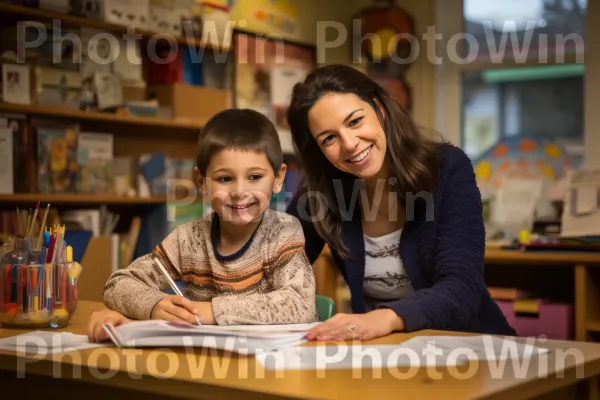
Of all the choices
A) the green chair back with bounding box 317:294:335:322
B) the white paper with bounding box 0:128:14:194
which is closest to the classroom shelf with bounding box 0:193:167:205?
the white paper with bounding box 0:128:14:194

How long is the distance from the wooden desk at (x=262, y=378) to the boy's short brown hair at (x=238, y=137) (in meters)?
0.47

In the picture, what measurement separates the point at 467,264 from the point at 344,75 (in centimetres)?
46

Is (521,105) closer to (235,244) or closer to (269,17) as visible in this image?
(269,17)

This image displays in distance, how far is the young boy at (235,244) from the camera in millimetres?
1448

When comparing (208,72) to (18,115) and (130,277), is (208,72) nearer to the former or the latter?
(18,115)

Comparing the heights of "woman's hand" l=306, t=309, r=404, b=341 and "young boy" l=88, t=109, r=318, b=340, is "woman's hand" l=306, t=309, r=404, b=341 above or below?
below

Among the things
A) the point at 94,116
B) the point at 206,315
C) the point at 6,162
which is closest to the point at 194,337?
the point at 206,315

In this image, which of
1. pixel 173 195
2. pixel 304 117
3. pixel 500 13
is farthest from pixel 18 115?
pixel 500 13

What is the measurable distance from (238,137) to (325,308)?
405 mm

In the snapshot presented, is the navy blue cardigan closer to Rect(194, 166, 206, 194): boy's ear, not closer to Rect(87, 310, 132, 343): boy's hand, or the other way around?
Rect(194, 166, 206, 194): boy's ear

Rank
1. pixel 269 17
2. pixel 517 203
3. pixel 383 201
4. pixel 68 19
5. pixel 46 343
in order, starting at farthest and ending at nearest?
pixel 269 17, pixel 517 203, pixel 68 19, pixel 383 201, pixel 46 343

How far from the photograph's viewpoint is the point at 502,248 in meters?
3.26

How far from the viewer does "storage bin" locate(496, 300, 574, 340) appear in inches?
116

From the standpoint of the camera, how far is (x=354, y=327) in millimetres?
1238
